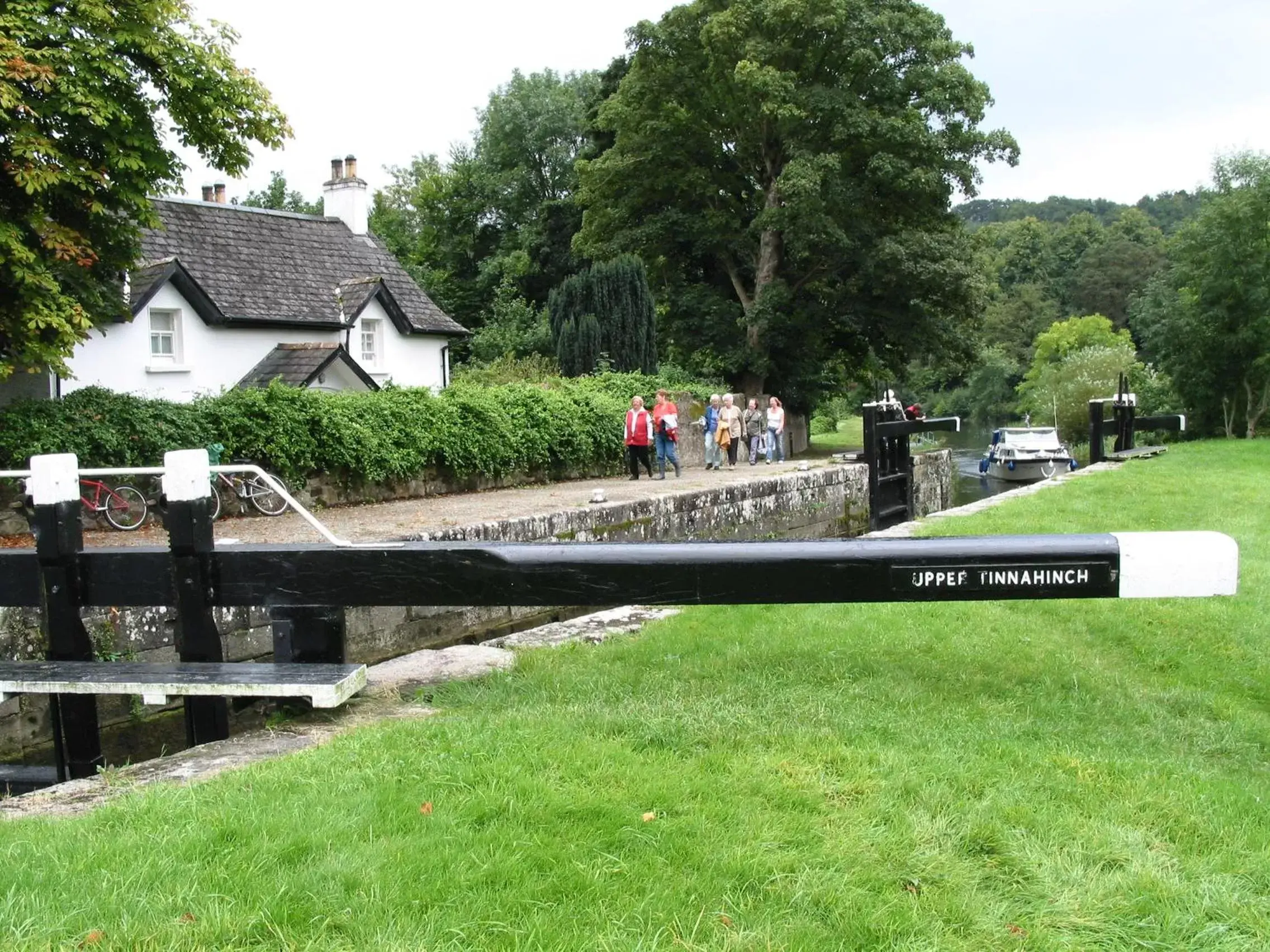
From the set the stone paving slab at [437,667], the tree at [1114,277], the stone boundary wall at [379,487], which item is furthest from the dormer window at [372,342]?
the tree at [1114,277]

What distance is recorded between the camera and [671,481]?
1922cm

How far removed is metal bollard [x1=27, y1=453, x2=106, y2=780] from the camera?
4629 mm

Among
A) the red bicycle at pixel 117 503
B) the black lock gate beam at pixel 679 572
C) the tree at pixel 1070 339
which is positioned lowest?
the black lock gate beam at pixel 679 572

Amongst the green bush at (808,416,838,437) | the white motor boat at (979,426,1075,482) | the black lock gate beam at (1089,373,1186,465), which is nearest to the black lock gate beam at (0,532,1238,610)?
the black lock gate beam at (1089,373,1186,465)

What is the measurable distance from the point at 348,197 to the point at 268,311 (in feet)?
22.7

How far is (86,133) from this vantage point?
11.0 meters

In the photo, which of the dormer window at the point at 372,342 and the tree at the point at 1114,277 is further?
the tree at the point at 1114,277

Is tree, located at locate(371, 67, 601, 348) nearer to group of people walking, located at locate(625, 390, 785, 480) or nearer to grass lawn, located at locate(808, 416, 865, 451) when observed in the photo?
grass lawn, located at locate(808, 416, 865, 451)

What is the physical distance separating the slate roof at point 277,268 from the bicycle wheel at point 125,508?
10.9 meters

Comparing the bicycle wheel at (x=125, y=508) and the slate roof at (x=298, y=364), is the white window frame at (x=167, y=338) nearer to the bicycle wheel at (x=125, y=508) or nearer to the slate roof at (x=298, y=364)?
the slate roof at (x=298, y=364)

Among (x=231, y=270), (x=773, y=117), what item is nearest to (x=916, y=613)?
(x=231, y=270)

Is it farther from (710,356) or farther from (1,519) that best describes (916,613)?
(710,356)

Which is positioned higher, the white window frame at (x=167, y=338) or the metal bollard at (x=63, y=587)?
the white window frame at (x=167, y=338)

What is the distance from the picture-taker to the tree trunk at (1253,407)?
39906 mm
